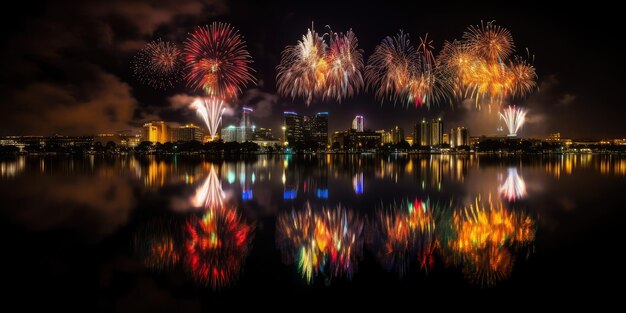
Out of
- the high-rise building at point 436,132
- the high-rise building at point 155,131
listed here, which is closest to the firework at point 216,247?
the high-rise building at point 155,131

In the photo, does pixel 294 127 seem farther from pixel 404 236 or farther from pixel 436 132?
pixel 404 236

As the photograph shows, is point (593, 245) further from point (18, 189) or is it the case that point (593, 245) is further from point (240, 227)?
point (18, 189)

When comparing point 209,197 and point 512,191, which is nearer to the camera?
point 209,197

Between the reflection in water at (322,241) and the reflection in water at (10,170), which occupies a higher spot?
the reflection in water at (10,170)

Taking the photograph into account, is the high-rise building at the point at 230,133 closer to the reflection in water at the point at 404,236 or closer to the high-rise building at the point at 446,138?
the high-rise building at the point at 446,138

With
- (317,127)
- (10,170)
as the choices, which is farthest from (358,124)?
(10,170)

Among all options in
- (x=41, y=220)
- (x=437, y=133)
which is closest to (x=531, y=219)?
(x=41, y=220)
